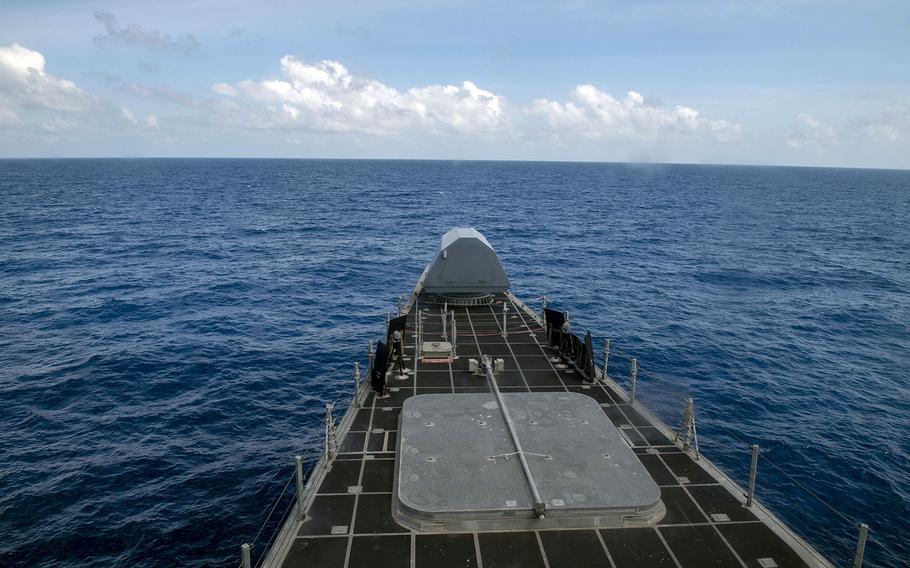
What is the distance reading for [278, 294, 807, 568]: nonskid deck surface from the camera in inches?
579

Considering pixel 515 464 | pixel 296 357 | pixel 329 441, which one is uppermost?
pixel 515 464

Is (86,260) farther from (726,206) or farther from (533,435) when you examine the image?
(726,206)

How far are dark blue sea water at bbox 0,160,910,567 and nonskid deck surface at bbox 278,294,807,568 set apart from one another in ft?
28.9

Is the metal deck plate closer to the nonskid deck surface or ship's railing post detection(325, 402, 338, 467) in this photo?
the nonskid deck surface

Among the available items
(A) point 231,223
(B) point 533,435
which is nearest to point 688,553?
(B) point 533,435

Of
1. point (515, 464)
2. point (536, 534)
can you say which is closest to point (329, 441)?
point (515, 464)

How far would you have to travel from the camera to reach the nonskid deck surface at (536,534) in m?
14.7

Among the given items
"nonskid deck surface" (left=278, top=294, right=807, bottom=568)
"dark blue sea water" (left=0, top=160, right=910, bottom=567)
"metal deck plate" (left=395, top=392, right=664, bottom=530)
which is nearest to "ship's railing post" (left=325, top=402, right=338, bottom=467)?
"nonskid deck surface" (left=278, top=294, right=807, bottom=568)

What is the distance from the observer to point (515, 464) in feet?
59.2

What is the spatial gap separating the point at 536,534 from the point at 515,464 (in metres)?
2.71

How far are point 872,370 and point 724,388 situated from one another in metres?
13.5

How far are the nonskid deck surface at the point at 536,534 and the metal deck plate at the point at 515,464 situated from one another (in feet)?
1.99

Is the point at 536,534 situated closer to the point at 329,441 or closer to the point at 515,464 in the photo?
the point at 515,464

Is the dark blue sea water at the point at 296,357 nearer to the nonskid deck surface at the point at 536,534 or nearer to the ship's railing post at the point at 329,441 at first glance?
the ship's railing post at the point at 329,441
